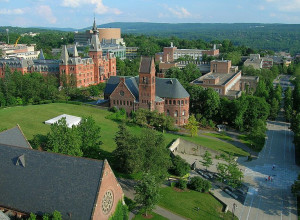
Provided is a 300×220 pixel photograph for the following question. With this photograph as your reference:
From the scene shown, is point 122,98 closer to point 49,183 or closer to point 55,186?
point 49,183

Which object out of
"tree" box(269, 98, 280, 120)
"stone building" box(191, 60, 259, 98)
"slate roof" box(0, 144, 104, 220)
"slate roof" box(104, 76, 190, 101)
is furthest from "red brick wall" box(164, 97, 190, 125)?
"slate roof" box(0, 144, 104, 220)

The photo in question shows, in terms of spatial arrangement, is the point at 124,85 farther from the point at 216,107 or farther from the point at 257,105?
the point at 257,105

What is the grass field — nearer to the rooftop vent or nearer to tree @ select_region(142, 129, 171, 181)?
tree @ select_region(142, 129, 171, 181)

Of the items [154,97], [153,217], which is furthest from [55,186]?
[154,97]

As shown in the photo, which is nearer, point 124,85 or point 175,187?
point 175,187

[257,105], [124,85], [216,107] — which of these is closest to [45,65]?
[124,85]

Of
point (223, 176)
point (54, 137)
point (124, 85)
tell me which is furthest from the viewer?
point (124, 85)

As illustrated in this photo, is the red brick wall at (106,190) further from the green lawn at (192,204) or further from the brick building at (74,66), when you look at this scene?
the brick building at (74,66)
